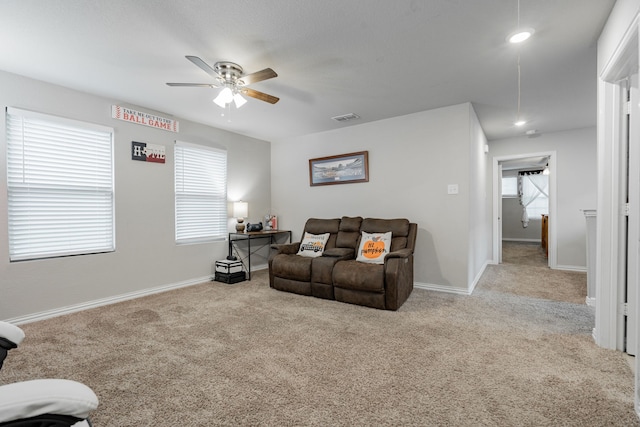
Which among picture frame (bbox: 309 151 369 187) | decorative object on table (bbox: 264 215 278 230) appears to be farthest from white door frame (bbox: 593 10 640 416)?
decorative object on table (bbox: 264 215 278 230)

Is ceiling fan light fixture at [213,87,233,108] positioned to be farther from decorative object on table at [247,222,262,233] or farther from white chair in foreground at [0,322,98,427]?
decorative object on table at [247,222,262,233]

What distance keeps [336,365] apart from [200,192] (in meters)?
3.40

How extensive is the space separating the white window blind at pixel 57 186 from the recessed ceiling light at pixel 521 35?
164 inches

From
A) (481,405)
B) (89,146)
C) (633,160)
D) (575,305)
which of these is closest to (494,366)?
(481,405)

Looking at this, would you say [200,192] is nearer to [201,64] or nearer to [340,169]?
[340,169]

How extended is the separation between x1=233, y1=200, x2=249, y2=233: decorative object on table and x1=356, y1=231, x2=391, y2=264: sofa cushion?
201 cm

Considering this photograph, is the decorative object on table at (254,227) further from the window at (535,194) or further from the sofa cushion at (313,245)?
the window at (535,194)

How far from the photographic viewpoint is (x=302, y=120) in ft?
14.2

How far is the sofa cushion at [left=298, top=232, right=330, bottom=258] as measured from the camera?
13.5 feet

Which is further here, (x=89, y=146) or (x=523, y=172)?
(x=523, y=172)

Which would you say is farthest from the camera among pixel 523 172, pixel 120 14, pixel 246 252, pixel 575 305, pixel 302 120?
pixel 523 172

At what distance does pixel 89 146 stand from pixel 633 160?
15.9 ft

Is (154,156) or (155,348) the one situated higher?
(154,156)

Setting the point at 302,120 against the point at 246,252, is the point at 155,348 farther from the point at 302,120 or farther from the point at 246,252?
the point at 302,120
